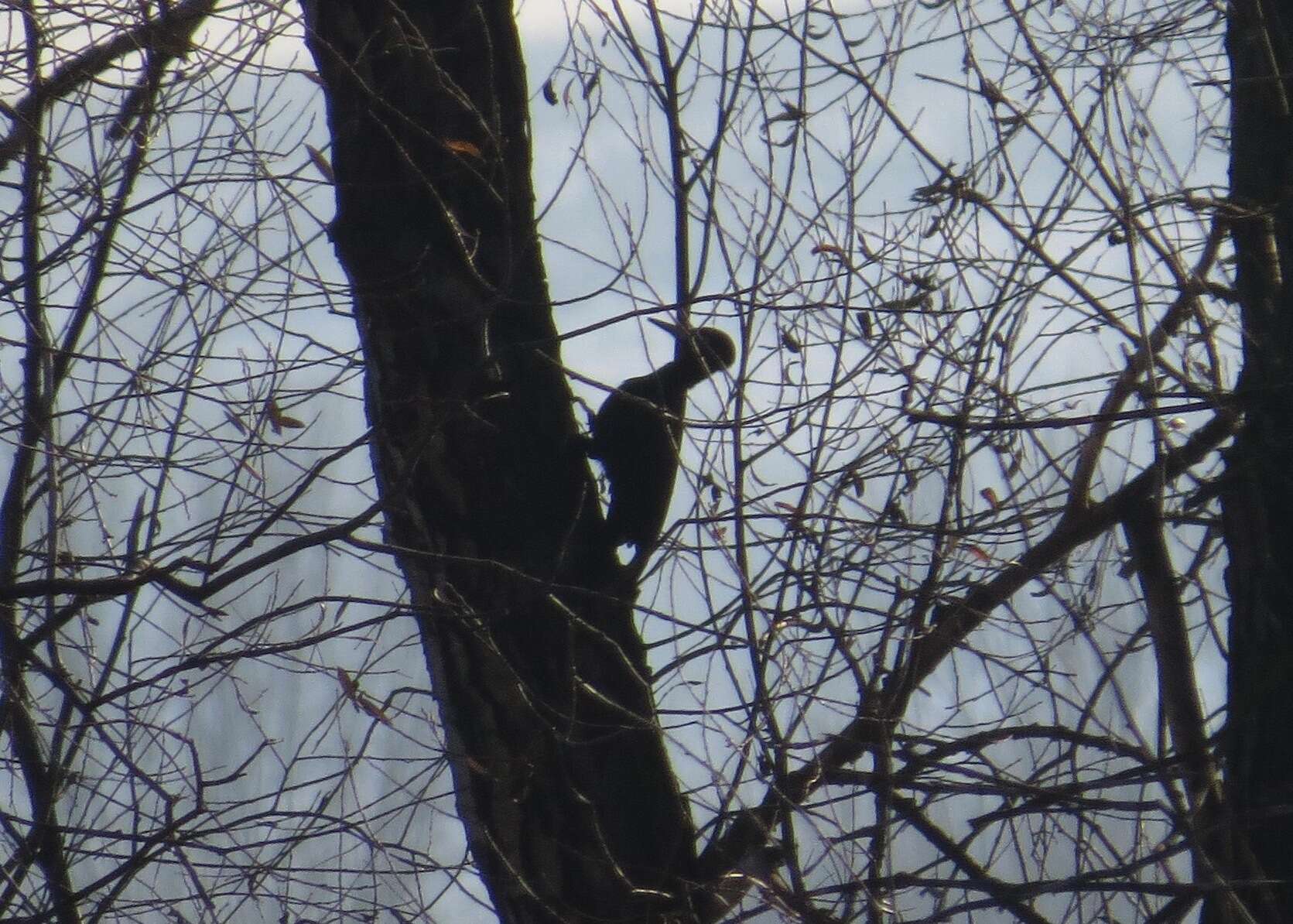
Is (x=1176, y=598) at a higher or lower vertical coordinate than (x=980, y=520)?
lower

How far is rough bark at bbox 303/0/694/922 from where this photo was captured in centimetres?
292

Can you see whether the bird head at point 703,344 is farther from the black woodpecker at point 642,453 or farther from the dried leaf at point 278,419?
the dried leaf at point 278,419

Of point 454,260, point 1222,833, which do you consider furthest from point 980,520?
point 454,260

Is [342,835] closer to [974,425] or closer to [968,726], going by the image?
[968,726]

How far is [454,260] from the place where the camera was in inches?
122

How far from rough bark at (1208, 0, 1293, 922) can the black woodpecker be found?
126 cm

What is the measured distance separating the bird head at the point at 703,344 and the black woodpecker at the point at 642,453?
0.04 ft

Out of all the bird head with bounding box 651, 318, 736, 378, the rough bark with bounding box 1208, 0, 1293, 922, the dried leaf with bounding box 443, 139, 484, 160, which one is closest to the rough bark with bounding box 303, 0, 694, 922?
the dried leaf with bounding box 443, 139, 484, 160

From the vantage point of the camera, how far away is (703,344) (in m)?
3.45

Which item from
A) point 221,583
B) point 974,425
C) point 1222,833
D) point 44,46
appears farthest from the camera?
point 44,46

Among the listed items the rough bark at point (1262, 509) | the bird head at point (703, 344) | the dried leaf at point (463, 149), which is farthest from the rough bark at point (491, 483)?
the rough bark at point (1262, 509)

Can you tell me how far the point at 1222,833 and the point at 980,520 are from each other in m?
0.91

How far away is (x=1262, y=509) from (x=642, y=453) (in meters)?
1.58

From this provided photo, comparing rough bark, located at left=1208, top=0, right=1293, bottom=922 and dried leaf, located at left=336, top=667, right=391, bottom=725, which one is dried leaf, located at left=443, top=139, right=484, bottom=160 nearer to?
dried leaf, located at left=336, top=667, right=391, bottom=725
